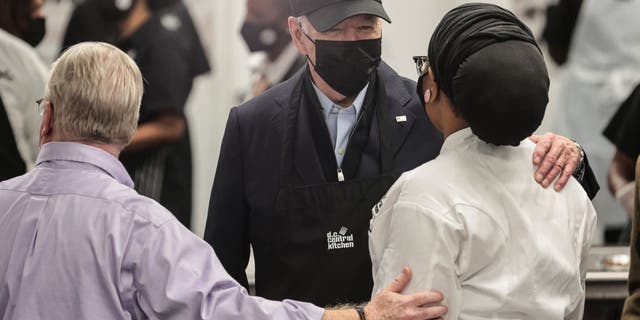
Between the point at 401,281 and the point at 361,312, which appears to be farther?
the point at 361,312

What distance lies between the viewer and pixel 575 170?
6.27 ft

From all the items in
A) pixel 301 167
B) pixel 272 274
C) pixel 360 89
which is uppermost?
pixel 360 89

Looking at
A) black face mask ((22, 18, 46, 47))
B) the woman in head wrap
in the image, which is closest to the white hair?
the woman in head wrap

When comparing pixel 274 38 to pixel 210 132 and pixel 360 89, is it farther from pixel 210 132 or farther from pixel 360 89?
pixel 360 89

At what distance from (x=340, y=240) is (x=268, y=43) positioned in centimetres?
132

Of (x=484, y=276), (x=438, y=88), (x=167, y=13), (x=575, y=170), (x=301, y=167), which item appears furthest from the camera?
(x=167, y=13)

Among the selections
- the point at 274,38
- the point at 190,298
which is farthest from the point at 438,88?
the point at 274,38

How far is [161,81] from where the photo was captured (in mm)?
3359

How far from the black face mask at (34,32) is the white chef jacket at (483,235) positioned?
207 centimetres

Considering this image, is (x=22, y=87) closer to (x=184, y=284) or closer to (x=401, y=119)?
(x=401, y=119)

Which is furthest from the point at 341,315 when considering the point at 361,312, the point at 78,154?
the point at 78,154

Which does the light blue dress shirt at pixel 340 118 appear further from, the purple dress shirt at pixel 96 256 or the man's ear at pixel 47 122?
the man's ear at pixel 47 122

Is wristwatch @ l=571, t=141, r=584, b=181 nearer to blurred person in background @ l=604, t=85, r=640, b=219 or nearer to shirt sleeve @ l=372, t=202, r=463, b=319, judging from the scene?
shirt sleeve @ l=372, t=202, r=463, b=319

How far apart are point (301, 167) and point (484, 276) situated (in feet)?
2.74
